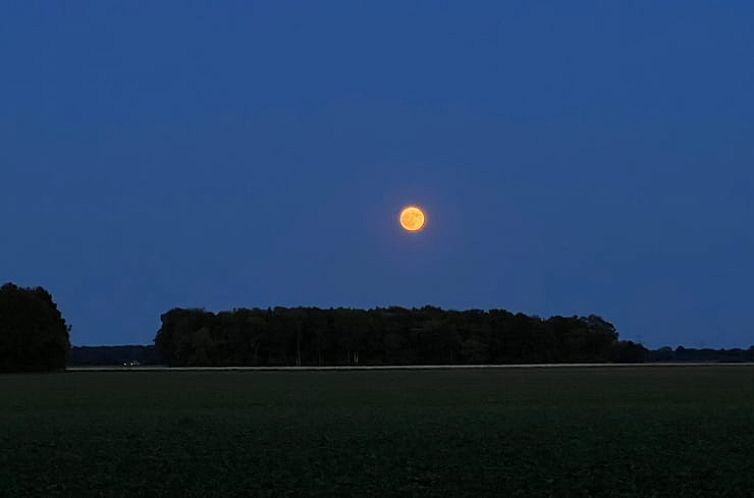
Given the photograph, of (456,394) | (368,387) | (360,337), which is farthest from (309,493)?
(360,337)

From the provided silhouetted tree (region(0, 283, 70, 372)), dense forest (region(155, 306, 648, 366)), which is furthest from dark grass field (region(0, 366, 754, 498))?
dense forest (region(155, 306, 648, 366))

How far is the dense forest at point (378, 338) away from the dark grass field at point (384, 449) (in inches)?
4558

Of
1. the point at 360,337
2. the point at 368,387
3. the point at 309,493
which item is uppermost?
the point at 360,337

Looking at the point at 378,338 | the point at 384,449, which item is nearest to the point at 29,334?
the point at 378,338

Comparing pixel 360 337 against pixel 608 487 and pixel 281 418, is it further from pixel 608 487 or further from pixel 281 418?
pixel 608 487

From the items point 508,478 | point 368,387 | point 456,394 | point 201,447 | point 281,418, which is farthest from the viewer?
point 368,387

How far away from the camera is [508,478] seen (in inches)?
802

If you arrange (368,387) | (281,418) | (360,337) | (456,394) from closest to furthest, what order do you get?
(281,418), (456,394), (368,387), (360,337)

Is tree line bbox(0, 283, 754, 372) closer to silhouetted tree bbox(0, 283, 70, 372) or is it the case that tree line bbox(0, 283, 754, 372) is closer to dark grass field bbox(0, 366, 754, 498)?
silhouetted tree bbox(0, 283, 70, 372)

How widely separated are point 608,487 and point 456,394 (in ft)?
104

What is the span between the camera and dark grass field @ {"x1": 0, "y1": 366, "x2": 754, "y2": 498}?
64.5 ft

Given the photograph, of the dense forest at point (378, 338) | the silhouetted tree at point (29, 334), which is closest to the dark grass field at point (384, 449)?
the silhouetted tree at point (29, 334)

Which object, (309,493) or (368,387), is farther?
(368,387)

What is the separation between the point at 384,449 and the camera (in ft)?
80.9
